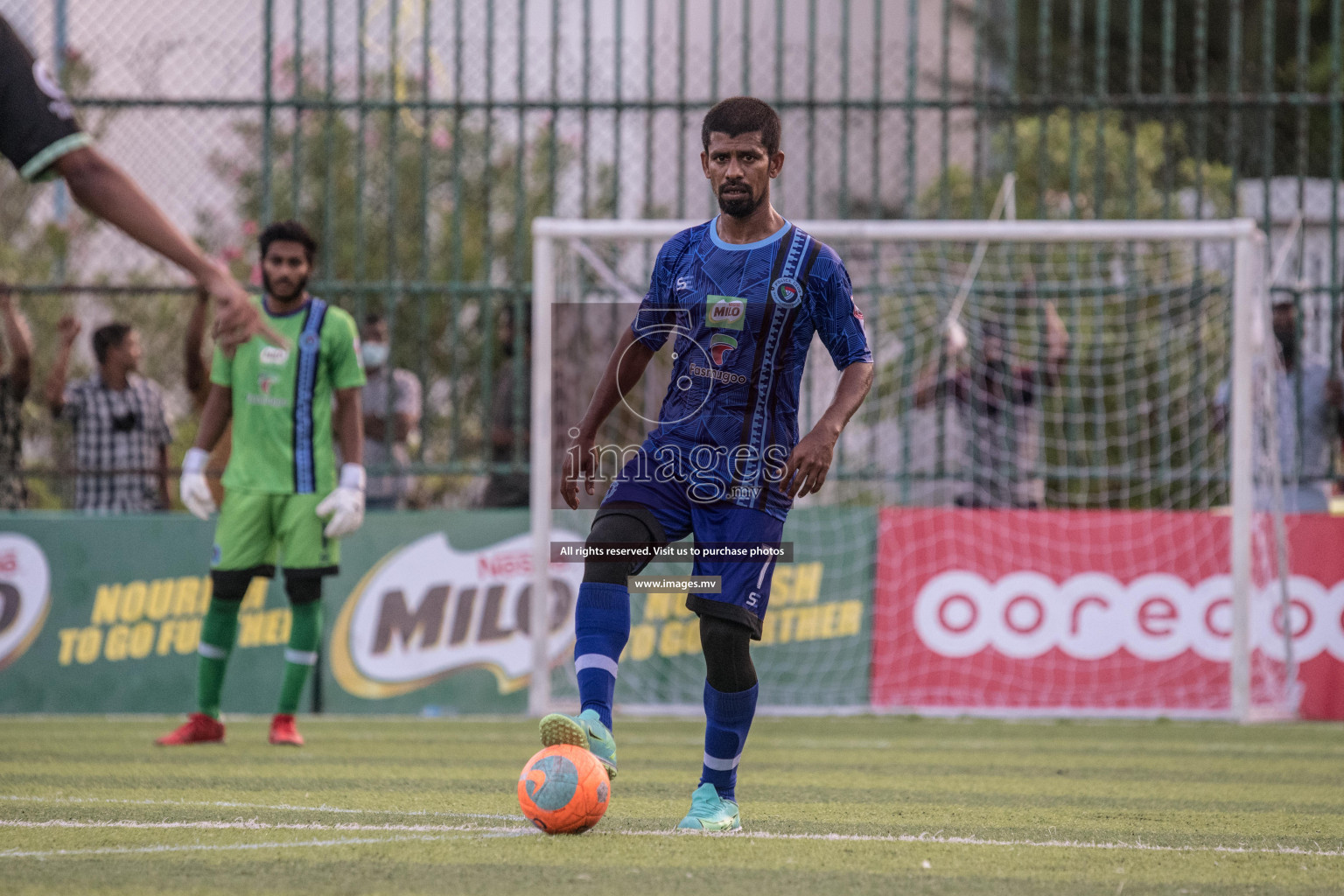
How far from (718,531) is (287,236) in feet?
12.5

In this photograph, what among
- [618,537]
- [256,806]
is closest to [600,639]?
[618,537]

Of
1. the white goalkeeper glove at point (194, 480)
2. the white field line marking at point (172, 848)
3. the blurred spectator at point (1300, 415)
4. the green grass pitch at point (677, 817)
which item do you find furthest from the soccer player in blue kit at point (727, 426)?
the blurred spectator at point (1300, 415)

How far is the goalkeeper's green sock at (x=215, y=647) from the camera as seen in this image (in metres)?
7.56

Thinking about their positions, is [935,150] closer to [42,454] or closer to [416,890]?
[42,454]

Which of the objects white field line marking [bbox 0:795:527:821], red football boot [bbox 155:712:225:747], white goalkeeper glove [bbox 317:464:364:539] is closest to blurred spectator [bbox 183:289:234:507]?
white goalkeeper glove [bbox 317:464:364:539]

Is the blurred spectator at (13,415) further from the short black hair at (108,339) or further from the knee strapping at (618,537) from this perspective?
the knee strapping at (618,537)

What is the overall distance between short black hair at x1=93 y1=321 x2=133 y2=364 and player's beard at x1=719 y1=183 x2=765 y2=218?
6.49 metres

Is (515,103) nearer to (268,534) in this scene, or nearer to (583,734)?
(268,534)

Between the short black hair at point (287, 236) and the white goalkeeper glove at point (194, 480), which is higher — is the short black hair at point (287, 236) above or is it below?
above

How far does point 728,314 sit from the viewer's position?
469 centimetres

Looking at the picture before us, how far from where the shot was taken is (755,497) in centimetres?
459

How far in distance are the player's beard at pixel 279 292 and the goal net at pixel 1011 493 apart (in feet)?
7.62

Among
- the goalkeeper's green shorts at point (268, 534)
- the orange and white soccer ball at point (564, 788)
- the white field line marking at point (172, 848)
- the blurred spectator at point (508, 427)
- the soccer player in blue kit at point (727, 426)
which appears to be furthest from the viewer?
the blurred spectator at point (508, 427)

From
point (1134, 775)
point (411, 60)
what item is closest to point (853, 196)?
point (411, 60)
